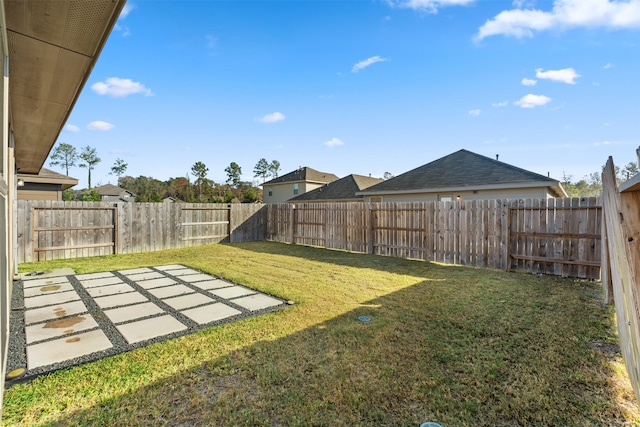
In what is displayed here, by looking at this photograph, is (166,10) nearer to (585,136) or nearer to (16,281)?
(16,281)

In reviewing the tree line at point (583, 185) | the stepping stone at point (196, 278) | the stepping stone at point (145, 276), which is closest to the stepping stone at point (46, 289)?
the stepping stone at point (145, 276)

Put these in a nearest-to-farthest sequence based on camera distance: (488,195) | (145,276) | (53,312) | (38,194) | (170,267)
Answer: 1. (53,312)
2. (145,276)
3. (170,267)
4. (488,195)
5. (38,194)

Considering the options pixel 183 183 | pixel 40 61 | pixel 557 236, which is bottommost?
pixel 557 236

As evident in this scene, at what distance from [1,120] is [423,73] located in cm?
1260

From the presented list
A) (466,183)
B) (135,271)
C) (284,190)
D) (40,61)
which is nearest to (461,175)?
(466,183)

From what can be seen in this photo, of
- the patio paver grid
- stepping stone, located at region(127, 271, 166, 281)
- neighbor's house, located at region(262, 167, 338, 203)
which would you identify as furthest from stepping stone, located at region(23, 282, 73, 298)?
neighbor's house, located at region(262, 167, 338, 203)

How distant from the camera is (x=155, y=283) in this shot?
17.1 feet

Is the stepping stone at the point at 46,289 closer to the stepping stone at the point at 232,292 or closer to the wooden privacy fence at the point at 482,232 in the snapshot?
the stepping stone at the point at 232,292

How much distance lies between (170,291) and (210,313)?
55.3 inches

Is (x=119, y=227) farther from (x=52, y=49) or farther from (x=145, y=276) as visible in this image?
(x=52, y=49)

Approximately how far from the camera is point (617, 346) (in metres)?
2.80

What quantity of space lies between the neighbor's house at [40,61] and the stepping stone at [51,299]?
3.28ft

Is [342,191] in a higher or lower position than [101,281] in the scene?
higher

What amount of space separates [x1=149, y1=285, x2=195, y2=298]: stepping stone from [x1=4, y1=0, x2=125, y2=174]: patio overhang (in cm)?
308
